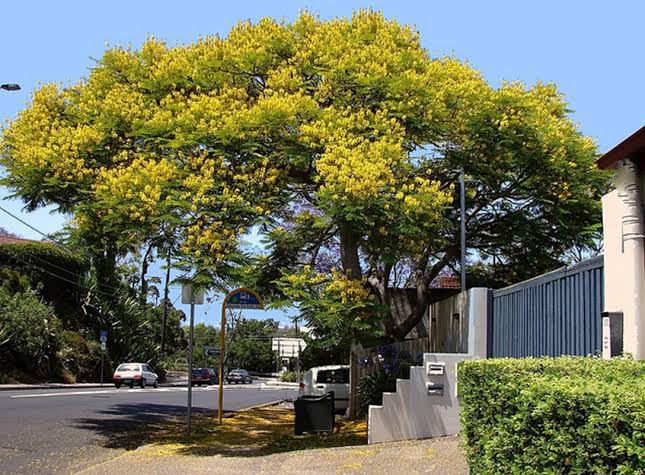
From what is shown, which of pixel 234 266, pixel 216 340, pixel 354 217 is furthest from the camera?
pixel 216 340

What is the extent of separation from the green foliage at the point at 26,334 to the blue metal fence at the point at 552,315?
31.2 metres

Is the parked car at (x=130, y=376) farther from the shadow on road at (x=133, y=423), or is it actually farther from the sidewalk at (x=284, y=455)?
the sidewalk at (x=284, y=455)

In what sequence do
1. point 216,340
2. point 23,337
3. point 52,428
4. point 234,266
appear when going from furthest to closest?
1. point 216,340
2. point 23,337
3. point 52,428
4. point 234,266

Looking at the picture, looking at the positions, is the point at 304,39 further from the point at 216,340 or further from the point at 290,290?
the point at 216,340

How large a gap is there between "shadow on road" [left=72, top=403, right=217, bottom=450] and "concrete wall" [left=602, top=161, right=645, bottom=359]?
30.2ft

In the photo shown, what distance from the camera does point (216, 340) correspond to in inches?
4112

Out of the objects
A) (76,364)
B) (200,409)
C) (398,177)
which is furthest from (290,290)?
(76,364)

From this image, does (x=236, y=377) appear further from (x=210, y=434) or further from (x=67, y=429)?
(x=67, y=429)

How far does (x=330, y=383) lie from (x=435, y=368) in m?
9.34

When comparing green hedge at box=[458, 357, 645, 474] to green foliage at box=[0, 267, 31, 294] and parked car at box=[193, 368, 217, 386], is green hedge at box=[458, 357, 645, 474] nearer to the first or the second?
green foliage at box=[0, 267, 31, 294]

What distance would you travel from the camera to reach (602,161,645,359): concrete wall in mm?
7504

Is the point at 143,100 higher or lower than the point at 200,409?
higher

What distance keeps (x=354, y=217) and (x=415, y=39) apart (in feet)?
21.7

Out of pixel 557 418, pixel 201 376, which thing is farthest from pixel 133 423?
pixel 201 376
